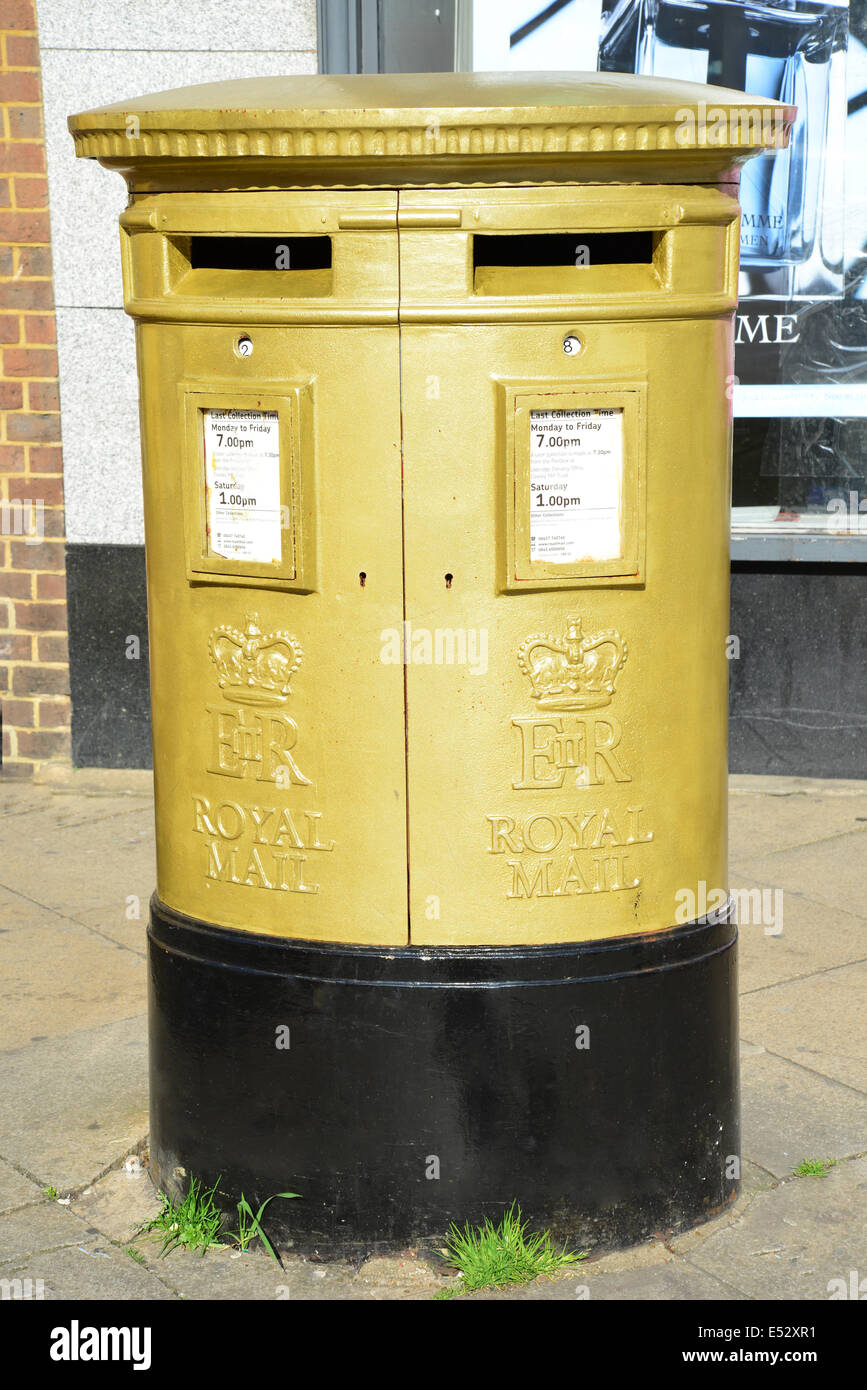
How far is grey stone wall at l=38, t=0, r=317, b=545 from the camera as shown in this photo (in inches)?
226

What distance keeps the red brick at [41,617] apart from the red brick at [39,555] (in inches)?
5.7

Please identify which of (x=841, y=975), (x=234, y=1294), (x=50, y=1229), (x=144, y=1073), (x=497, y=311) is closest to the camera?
(x=497, y=311)

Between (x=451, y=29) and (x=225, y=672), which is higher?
(x=451, y=29)

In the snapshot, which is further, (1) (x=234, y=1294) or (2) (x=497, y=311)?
(1) (x=234, y=1294)

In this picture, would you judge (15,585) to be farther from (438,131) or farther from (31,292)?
(438,131)

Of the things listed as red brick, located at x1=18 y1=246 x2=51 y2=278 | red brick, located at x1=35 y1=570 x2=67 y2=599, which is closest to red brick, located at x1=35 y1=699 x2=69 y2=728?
red brick, located at x1=35 y1=570 x2=67 y2=599

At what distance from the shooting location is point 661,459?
2887 millimetres

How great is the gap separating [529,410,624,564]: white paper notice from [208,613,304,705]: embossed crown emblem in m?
0.48

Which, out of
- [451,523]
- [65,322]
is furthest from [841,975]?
[65,322]

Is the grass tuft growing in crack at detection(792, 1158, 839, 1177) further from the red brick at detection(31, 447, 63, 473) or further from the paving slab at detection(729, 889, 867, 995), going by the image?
the red brick at detection(31, 447, 63, 473)

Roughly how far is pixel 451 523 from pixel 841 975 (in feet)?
7.42

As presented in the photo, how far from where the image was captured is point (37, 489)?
6105mm
